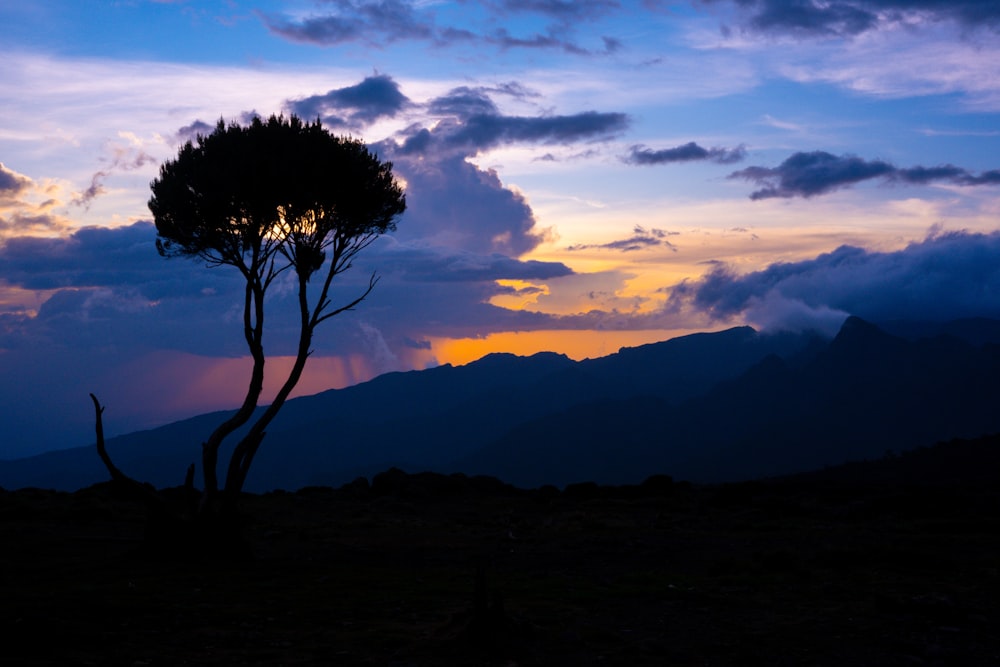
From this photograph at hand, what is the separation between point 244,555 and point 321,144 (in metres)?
12.3

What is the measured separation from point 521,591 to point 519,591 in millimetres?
48

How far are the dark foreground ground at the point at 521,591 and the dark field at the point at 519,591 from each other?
64mm

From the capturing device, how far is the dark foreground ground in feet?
47.4

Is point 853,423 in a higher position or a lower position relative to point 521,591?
lower

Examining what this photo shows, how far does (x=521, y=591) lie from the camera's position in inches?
819

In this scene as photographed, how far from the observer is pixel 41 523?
34.6 metres

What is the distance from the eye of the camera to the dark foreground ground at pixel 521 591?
14453 millimetres

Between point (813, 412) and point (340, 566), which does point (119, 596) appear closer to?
point (340, 566)

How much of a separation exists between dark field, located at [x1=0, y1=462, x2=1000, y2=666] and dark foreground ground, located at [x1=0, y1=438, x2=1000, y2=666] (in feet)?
0.21

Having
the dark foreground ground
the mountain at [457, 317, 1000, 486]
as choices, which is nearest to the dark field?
the dark foreground ground

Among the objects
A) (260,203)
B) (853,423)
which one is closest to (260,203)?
(260,203)

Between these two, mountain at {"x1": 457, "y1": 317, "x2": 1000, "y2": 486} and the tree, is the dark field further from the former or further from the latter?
mountain at {"x1": 457, "y1": 317, "x2": 1000, "y2": 486}

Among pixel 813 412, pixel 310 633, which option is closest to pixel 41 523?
pixel 310 633

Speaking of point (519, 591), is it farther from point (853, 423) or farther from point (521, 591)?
point (853, 423)
